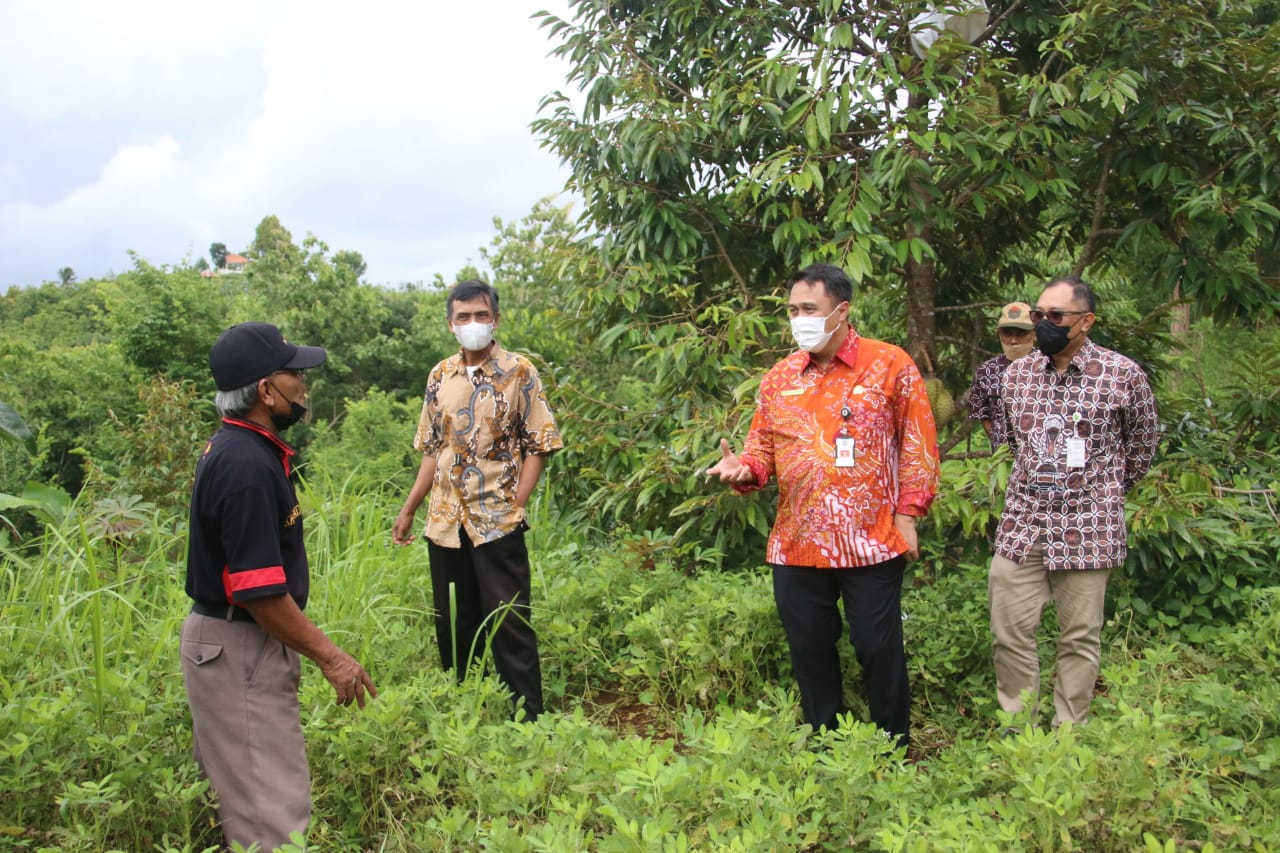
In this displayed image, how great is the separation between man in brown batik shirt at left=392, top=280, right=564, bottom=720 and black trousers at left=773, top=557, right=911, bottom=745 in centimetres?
98

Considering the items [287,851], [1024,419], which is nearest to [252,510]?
[287,851]

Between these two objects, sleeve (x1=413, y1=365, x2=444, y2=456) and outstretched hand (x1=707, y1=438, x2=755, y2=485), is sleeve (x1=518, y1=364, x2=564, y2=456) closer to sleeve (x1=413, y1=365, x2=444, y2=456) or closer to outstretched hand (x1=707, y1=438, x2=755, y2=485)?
sleeve (x1=413, y1=365, x2=444, y2=456)

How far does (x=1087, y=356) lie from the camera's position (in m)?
3.25

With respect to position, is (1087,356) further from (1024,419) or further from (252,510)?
(252,510)

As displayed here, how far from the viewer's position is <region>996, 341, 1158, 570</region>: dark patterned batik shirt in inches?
126

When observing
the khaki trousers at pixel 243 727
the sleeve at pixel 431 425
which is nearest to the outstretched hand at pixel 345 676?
the khaki trousers at pixel 243 727

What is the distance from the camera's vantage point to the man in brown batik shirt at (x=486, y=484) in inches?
137

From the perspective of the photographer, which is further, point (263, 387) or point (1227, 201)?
point (1227, 201)

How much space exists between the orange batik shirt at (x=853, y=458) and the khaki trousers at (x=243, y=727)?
1645 mm

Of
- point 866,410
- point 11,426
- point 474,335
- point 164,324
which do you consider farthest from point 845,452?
point 164,324

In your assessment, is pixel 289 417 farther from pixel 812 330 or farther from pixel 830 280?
pixel 830 280

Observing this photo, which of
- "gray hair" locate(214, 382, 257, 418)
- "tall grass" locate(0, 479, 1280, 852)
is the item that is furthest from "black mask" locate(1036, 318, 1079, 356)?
"gray hair" locate(214, 382, 257, 418)

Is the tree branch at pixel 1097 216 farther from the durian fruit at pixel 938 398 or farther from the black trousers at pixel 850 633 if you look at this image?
the black trousers at pixel 850 633

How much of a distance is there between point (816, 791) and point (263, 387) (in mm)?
1685
